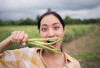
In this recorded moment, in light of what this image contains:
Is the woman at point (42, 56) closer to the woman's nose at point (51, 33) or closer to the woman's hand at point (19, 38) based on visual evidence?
the woman's nose at point (51, 33)

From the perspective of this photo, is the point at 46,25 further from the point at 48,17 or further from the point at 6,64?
the point at 6,64

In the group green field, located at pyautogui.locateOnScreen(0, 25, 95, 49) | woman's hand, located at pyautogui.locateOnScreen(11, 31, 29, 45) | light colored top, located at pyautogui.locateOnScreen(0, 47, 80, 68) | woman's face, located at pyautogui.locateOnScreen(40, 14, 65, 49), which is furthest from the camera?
green field, located at pyautogui.locateOnScreen(0, 25, 95, 49)

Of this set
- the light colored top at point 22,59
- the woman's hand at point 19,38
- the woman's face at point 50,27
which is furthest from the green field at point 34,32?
the woman's hand at point 19,38

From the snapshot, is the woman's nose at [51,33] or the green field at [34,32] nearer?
the woman's nose at [51,33]

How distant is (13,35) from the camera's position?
1060 mm

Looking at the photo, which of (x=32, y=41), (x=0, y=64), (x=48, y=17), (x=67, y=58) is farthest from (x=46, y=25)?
(x=0, y=64)

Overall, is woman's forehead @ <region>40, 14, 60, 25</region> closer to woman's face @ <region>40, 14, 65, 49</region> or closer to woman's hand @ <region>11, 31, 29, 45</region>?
woman's face @ <region>40, 14, 65, 49</region>

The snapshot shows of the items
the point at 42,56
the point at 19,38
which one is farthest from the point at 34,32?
the point at 19,38

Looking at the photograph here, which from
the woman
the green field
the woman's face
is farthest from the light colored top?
the green field

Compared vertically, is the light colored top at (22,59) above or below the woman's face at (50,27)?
below

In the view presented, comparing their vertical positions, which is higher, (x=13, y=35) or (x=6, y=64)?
(x=13, y=35)

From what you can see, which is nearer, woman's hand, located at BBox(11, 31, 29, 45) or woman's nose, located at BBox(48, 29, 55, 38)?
woman's hand, located at BBox(11, 31, 29, 45)

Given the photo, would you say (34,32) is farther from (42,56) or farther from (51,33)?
(51,33)

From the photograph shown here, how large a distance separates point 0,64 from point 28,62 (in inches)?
11.0
